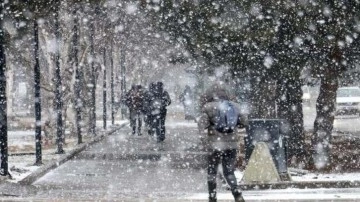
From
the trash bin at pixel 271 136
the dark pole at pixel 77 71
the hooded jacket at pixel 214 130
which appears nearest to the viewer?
the hooded jacket at pixel 214 130

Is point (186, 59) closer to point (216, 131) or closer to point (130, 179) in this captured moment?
point (130, 179)

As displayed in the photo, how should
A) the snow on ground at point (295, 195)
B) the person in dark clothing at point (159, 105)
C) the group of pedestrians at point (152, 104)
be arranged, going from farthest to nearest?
the group of pedestrians at point (152, 104) < the person in dark clothing at point (159, 105) < the snow on ground at point (295, 195)

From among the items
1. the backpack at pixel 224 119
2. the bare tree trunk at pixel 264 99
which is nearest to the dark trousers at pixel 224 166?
the backpack at pixel 224 119

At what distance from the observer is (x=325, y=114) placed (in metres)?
16.2

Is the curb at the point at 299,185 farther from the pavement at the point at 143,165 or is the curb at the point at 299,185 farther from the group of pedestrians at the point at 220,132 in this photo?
the group of pedestrians at the point at 220,132

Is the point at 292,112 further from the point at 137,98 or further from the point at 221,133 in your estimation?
the point at 137,98

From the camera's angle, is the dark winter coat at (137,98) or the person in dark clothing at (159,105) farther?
the dark winter coat at (137,98)

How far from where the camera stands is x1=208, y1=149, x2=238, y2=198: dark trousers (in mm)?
9922

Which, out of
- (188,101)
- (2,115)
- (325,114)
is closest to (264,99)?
(325,114)

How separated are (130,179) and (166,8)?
293 inches

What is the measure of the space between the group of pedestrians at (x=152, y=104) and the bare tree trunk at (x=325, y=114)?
8.01 metres

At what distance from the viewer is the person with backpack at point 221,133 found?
9.88 meters

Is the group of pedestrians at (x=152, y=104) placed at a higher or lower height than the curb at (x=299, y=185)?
higher

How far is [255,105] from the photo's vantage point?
2273 centimetres
